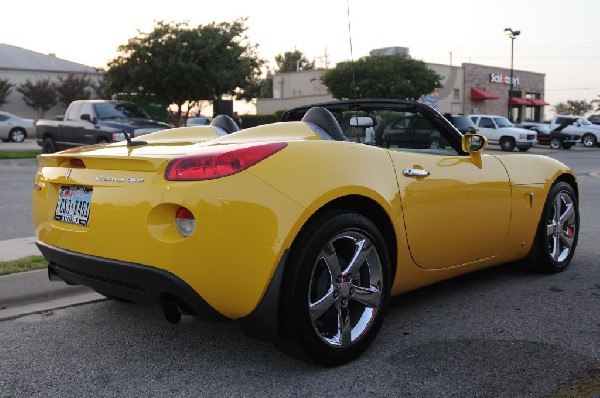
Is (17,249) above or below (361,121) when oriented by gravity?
below

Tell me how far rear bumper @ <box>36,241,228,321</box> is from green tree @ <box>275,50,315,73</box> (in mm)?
109178

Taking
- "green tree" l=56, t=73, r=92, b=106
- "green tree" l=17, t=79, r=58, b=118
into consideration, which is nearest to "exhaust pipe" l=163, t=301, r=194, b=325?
"green tree" l=17, t=79, r=58, b=118

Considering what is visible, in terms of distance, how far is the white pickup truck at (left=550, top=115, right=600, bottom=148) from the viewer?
1417 inches

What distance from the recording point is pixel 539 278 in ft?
15.9

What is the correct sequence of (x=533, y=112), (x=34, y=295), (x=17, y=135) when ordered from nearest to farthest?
(x=34, y=295), (x=17, y=135), (x=533, y=112)

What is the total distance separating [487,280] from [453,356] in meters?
1.77

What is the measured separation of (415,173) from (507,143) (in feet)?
93.6

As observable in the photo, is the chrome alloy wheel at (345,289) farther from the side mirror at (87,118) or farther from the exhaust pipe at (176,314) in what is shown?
the side mirror at (87,118)

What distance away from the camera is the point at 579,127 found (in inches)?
1451

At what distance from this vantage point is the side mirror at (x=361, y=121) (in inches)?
153

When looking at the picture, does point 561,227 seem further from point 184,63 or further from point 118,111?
point 184,63

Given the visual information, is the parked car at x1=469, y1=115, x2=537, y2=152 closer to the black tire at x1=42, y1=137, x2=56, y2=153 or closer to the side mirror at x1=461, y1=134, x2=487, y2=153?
the black tire at x1=42, y1=137, x2=56, y2=153

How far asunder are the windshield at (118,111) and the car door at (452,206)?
1351 cm

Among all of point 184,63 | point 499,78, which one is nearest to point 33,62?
point 184,63
